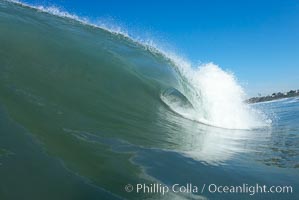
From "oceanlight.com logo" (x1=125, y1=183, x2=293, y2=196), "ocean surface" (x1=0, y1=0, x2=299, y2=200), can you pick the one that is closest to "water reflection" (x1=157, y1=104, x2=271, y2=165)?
"ocean surface" (x1=0, y1=0, x2=299, y2=200)

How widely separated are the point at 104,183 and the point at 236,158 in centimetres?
304

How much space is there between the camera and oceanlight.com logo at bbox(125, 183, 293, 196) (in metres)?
4.22

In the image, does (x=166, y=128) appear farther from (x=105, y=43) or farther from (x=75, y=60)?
(x=105, y=43)

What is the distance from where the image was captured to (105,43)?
494 inches

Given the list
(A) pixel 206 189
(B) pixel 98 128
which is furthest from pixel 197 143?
(A) pixel 206 189

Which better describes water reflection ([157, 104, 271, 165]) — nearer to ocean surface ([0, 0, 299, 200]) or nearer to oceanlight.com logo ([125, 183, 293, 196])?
ocean surface ([0, 0, 299, 200])

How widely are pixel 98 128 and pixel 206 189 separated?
2325mm

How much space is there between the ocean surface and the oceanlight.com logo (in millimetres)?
60

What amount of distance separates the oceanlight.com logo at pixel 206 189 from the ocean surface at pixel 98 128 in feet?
0.20

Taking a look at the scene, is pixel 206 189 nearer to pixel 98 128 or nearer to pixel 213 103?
pixel 98 128

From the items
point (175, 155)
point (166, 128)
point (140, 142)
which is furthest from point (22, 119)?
point (166, 128)

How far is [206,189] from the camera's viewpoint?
4512mm

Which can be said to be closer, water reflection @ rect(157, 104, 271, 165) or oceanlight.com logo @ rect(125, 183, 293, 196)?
oceanlight.com logo @ rect(125, 183, 293, 196)

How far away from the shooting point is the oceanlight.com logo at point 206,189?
4.22 meters
